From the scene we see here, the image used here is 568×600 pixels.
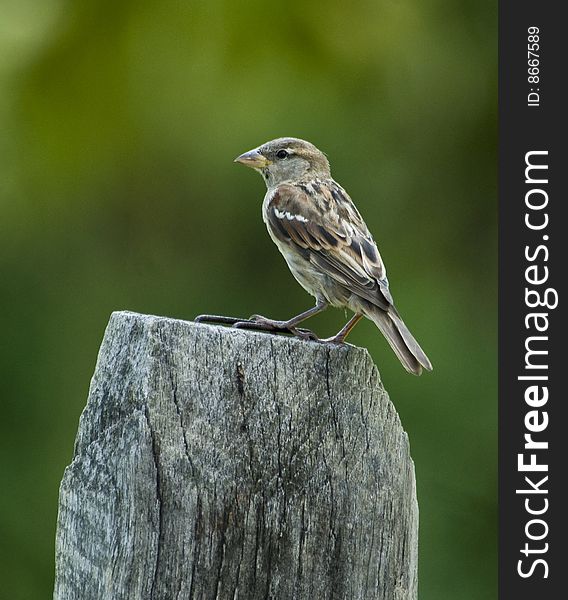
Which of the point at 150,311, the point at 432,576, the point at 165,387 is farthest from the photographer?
the point at 150,311

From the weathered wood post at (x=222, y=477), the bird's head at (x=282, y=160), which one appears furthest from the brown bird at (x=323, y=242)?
the weathered wood post at (x=222, y=477)

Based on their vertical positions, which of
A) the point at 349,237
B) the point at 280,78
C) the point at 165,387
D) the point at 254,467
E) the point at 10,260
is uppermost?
the point at 280,78

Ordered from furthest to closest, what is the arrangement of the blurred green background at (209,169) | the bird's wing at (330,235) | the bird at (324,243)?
the blurred green background at (209,169) → the bird's wing at (330,235) → the bird at (324,243)

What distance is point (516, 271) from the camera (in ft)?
14.9

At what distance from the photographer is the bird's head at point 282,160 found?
15.9 feet

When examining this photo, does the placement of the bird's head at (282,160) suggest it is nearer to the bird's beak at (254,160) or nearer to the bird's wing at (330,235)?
the bird's beak at (254,160)

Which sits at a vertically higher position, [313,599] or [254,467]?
[254,467]

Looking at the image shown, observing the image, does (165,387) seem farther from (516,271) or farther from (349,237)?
(516,271)

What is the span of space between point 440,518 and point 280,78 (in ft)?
8.49

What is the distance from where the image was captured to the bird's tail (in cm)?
351

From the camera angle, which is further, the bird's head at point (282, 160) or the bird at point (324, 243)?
the bird's head at point (282, 160)

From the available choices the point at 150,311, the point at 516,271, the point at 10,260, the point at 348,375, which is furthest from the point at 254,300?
the point at 348,375

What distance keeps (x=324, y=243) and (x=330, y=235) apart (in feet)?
0.16

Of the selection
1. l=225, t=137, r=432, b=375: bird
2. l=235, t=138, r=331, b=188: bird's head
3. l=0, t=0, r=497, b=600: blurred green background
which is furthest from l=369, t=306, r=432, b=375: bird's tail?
l=0, t=0, r=497, b=600: blurred green background
